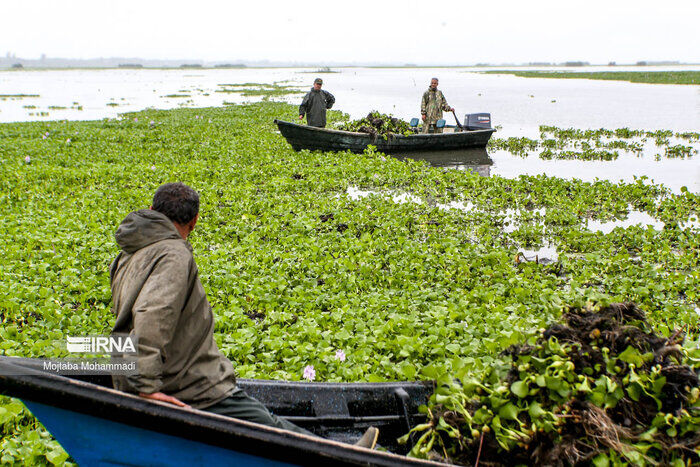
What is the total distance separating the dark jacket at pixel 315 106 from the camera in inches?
647

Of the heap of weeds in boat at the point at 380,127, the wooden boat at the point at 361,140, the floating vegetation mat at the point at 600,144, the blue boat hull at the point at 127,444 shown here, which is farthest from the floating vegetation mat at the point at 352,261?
the floating vegetation mat at the point at 600,144

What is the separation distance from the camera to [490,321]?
17.8 ft

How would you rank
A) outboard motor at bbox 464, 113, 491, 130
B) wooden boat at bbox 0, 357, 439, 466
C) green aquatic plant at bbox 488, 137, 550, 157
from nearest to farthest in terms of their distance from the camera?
1. wooden boat at bbox 0, 357, 439, 466
2. outboard motor at bbox 464, 113, 491, 130
3. green aquatic plant at bbox 488, 137, 550, 157

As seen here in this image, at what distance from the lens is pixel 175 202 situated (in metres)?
2.81

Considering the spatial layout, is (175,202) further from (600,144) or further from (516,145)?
(600,144)

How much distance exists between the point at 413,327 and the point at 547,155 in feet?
48.2

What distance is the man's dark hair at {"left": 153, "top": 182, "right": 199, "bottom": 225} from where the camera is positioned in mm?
2805

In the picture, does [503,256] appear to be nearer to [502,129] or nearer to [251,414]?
[251,414]

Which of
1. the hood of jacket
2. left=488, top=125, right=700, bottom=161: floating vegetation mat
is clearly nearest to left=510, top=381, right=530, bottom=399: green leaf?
the hood of jacket

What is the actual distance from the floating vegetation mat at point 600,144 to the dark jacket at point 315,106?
299 inches

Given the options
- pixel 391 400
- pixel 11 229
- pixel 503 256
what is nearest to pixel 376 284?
pixel 503 256

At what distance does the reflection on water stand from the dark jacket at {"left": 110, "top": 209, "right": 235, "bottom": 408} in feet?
45.5

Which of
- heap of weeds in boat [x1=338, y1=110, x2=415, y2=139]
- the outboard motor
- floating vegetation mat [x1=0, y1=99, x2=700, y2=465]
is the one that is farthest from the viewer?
the outboard motor

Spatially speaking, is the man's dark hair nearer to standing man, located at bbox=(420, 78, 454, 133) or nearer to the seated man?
the seated man
